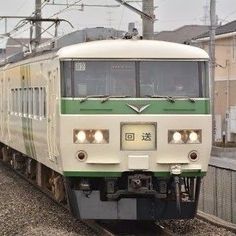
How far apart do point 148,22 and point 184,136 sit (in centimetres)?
621

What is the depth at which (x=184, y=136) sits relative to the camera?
33.0 ft

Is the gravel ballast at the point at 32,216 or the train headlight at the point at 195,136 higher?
the train headlight at the point at 195,136

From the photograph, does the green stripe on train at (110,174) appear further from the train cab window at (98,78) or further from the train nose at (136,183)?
the train cab window at (98,78)

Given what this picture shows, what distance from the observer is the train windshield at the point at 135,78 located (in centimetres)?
1012

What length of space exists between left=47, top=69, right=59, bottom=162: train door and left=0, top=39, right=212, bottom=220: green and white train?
6 centimetres

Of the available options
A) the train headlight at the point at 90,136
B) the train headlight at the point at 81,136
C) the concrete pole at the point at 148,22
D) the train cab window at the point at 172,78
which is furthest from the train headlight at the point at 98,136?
the concrete pole at the point at 148,22

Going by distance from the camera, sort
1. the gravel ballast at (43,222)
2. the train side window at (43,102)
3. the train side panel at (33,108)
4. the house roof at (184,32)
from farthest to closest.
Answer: the house roof at (184,32), the train side window at (43,102), the train side panel at (33,108), the gravel ballast at (43,222)

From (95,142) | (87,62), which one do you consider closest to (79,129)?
(95,142)

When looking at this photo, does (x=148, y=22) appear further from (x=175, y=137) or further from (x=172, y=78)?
(x=175, y=137)

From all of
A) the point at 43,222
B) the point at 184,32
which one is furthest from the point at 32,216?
the point at 184,32

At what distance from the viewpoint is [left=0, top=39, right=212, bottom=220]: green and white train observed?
32.4 ft

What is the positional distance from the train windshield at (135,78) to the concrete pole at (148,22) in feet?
17.0

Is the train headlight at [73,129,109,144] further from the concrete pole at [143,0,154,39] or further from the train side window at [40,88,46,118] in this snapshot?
the concrete pole at [143,0,154,39]

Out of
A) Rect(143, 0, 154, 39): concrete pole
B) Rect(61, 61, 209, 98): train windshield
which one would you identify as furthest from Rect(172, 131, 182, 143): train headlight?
Rect(143, 0, 154, 39): concrete pole
